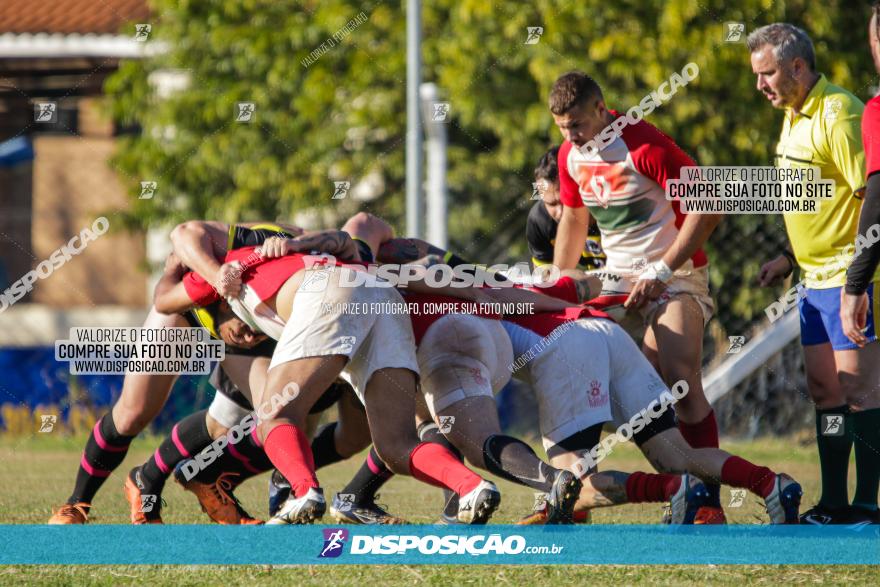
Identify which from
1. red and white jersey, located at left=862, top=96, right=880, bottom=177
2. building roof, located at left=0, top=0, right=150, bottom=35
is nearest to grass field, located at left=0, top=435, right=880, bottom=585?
red and white jersey, located at left=862, top=96, right=880, bottom=177

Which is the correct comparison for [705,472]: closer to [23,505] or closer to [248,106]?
[23,505]

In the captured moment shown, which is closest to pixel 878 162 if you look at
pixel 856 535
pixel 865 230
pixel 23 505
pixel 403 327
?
pixel 865 230

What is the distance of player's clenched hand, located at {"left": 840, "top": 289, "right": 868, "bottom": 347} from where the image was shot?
4270 millimetres

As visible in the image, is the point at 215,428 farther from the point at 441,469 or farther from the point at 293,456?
the point at 441,469

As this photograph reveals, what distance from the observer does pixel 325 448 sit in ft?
17.4

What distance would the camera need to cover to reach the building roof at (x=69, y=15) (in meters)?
13.0

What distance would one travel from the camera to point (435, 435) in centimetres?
496

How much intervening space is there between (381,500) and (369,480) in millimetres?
997

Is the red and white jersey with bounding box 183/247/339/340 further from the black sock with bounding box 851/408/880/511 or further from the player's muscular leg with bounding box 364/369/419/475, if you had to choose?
the black sock with bounding box 851/408/880/511

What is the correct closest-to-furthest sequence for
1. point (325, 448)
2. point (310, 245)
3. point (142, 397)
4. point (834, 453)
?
point (310, 245)
point (834, 453)
point (142, 397)
point (325, 448)

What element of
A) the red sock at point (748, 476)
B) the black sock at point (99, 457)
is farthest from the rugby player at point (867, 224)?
the black sock at point (99, 457)

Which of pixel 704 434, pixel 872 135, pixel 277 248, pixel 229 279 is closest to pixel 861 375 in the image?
pixel 704 434

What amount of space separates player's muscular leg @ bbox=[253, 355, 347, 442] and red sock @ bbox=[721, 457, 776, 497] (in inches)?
56.1

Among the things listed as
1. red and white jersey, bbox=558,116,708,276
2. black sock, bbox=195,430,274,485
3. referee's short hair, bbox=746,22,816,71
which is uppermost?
referee's short hair, bbox=746,22,816,71
